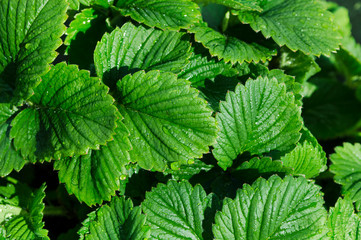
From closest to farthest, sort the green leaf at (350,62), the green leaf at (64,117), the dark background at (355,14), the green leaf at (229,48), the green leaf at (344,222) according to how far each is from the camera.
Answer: the green leaf at (64,117)
the green leaf at (344,222)
the green leaf at (229,48)
the green leaf at (350,62)
the dark background at (355,14)

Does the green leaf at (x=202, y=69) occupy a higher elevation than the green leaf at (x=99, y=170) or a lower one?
higher

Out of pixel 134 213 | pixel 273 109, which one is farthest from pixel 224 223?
pixel 273 109

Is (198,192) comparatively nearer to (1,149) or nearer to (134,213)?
(134,213)

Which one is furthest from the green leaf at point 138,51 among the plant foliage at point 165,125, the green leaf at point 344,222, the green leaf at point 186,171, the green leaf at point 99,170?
the green leaf at point 344,222

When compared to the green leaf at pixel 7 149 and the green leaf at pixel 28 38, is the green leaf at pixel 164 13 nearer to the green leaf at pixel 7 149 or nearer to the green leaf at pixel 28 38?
the green leaf at pixel 28 38

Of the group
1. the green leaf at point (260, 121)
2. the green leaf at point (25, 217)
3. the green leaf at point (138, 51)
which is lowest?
the green leaf at point (25, 217)

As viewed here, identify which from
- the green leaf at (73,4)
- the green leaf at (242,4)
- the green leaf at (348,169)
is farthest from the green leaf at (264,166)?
the green leaf at (73,4)

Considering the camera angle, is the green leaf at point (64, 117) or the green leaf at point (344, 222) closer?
the green leaf at point (64, 117)

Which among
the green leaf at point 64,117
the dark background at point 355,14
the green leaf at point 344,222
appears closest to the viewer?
the green leaf at point 64,117
